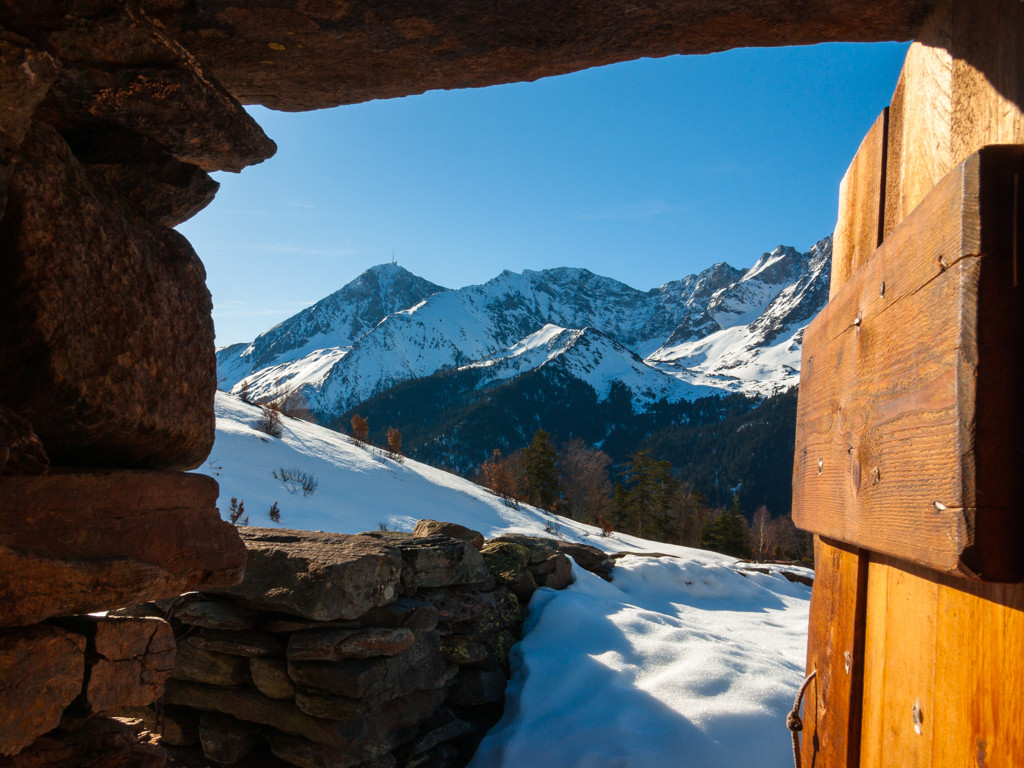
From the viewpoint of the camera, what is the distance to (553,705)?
443 cm

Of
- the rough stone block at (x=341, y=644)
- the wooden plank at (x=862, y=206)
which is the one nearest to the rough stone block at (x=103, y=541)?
the rough stone block at (x=341, y=644)

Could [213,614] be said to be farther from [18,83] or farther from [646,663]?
[18,83]

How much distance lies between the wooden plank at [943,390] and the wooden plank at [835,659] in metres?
0.26

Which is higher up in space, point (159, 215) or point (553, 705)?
point (159, 215)

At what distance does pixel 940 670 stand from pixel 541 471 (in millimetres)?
28094

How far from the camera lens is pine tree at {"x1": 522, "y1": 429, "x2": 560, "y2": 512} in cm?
2859

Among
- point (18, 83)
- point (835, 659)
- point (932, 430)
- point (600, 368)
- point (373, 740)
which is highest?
point (600, 368)

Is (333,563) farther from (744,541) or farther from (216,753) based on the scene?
(744,541)

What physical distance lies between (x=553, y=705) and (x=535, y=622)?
110cm

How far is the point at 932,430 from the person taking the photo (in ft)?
3.55

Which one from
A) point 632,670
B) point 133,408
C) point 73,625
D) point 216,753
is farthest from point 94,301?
point 632,670

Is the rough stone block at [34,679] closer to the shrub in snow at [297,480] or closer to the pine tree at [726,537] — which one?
the shrub in snow at [297,480]

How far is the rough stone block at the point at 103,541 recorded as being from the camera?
1548mm

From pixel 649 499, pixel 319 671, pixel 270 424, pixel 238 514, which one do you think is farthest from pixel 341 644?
pixel 649 499
